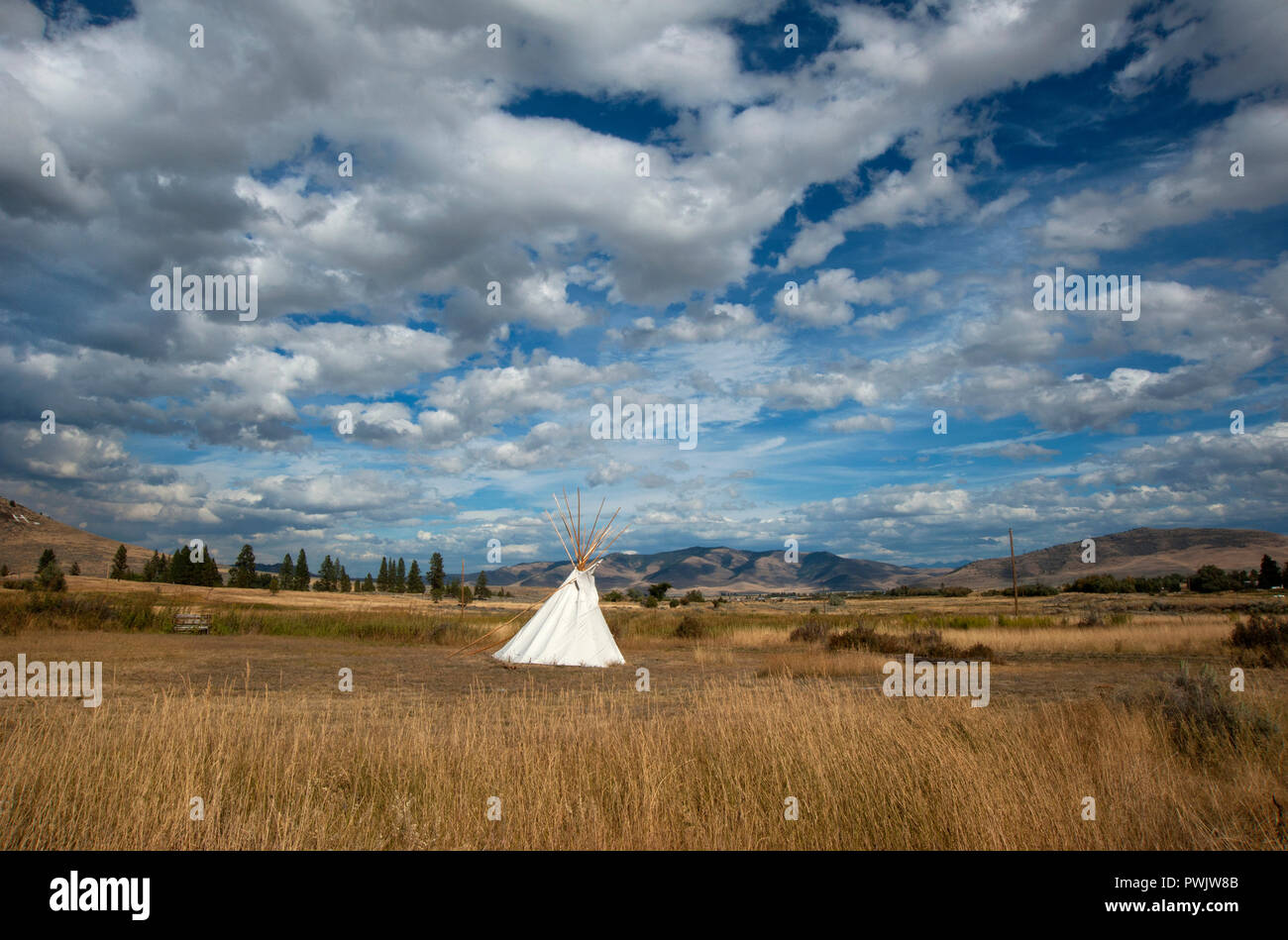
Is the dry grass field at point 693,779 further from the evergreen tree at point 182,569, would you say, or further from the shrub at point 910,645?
the evergreen tree at point 182,569

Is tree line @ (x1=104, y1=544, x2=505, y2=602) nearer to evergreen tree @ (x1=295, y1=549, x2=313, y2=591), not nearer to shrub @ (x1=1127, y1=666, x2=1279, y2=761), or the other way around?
evergreen tree @ (x1=295, y1=549, x2=313, y2=591)

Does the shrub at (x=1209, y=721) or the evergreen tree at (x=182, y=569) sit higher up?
the shrub at (x=1209, y=721)

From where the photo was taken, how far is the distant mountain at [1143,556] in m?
133

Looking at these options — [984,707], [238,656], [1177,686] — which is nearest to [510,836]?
[984,707]

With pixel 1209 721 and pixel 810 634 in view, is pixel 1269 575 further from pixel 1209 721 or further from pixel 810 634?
pixel 1209 721

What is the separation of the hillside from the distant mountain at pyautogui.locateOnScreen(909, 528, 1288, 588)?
164m

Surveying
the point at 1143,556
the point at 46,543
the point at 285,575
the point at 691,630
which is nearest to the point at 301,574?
the point at 285,575

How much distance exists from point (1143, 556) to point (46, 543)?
21734cm

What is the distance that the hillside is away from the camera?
384 feet

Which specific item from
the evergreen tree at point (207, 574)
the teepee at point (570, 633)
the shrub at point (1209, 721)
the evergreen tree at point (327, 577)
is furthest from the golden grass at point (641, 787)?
the evergreen tree at point (327, 577)

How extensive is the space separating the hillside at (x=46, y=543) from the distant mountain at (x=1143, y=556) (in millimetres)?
163728

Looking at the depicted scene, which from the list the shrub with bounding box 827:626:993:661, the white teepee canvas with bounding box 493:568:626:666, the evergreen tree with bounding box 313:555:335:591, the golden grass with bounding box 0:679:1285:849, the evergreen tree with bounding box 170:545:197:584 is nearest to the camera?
the golden grass with bounding box 0:679:1285:849

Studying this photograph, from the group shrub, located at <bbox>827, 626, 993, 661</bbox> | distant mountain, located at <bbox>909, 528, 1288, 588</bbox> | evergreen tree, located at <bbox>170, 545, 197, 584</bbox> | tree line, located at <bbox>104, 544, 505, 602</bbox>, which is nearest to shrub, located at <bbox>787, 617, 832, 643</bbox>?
shrub, located at <bbox>827, 626, 993, 661</bbox>

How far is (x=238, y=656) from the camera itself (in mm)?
19656
